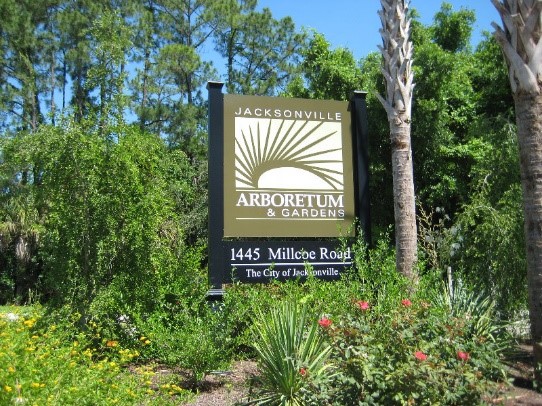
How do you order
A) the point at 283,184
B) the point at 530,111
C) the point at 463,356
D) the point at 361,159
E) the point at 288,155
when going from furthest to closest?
1. the point at 361,159
2. the point at 288,155
3. the point at 283,184
4. the point at 530,111
5. the point at 463,356

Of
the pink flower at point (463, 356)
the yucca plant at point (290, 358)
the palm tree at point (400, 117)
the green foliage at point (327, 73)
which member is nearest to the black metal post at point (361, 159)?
the palm tree at point (400, 117)

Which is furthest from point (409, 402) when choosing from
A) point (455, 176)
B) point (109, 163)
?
point (455, 176)

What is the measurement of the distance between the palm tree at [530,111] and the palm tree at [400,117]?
2.43m

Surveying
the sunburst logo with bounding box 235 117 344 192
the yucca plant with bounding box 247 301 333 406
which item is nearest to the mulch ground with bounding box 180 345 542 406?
the yucca plant with bounding box 247 301 333 406

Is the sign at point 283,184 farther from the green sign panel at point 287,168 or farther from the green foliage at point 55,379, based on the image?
the green foliage at point 55,379

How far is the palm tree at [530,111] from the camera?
6.88 meters

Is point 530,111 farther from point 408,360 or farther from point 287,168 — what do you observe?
point 287,168

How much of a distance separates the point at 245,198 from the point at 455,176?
10113mm

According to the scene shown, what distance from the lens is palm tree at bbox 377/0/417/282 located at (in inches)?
375

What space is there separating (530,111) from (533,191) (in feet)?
3.06

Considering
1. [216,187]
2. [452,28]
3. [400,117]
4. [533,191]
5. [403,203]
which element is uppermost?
[452,28]

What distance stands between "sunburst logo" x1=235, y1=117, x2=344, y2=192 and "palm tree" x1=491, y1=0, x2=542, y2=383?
3.60 meters

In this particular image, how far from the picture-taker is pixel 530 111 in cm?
704

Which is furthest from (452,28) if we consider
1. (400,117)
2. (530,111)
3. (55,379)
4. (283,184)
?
(55,379)
